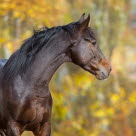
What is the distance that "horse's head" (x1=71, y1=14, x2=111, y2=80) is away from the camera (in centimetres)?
507

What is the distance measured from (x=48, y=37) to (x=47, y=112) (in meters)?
0.76

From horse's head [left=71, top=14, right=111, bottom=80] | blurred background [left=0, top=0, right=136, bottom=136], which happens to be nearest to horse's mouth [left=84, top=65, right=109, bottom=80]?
horse's head [left=71, top=14, right=111, bottom=80]

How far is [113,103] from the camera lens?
12328mm

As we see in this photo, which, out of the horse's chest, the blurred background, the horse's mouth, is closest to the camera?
the horse's chest

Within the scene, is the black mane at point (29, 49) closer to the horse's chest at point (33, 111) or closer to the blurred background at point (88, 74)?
the horse's chest at point (33, 111)

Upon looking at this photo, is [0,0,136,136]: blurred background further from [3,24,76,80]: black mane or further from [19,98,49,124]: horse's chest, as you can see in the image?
[19,98,49,124]: horse's chest

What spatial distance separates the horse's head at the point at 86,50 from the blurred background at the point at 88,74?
20.1 feet

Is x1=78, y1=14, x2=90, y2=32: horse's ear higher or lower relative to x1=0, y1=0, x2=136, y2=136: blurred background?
higher

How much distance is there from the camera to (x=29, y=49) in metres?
5.14

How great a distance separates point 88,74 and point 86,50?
6851mm

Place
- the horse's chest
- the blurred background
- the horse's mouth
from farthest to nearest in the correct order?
the blurred background, the horse's mouth, the horse's chest

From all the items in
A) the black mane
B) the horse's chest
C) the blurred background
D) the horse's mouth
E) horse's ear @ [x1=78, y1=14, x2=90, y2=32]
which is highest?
horse's ear @ [x1=78, y1=14, x2=90, y2=32]

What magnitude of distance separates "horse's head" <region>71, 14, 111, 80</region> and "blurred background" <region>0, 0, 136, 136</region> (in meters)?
6.11

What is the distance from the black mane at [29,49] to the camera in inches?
200
